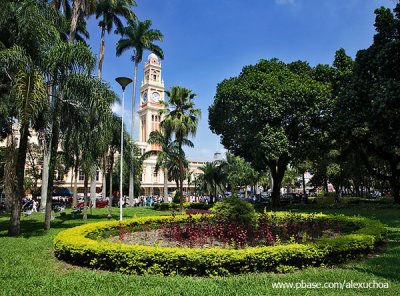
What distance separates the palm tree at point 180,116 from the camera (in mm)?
23859

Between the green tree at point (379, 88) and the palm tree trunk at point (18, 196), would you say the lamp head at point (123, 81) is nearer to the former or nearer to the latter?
the palm tree trunk at point (18, 196)

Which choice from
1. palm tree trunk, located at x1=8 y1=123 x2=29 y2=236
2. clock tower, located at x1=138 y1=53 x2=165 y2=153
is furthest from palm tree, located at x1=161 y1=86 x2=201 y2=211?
clock tower, located at x1=138 y1=53 x2=165 y2=153

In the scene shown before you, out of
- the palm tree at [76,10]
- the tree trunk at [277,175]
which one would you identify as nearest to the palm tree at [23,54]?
the palm tree at [76,10]

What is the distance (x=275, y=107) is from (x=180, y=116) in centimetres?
693

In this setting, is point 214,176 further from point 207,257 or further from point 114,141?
point 207,257

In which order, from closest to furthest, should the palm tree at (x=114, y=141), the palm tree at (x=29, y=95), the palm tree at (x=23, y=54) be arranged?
the palm tree at (x=29, y=95), the palm tree at (x=23, y=54), the palm tree at (x=114, y=141)

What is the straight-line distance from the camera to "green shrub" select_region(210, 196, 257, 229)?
36.7ft

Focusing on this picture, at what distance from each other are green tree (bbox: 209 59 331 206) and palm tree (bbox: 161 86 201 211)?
2387mm

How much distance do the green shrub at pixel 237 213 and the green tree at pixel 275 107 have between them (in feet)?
33.8

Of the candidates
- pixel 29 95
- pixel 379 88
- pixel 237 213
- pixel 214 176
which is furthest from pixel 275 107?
pixel 29 95

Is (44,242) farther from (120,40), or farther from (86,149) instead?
(120,40)

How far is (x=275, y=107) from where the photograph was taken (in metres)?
21.2

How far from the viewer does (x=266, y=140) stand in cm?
2133

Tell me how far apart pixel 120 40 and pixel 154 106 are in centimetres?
5805
